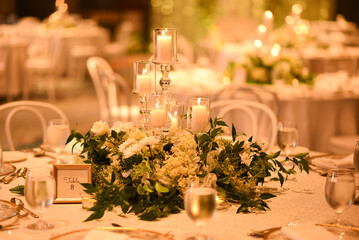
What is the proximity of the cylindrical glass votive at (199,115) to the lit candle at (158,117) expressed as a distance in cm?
9

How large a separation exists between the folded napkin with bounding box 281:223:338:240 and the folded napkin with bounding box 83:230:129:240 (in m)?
0.43

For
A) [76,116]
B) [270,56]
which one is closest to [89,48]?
[76,116]

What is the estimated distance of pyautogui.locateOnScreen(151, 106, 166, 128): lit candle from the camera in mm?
1821

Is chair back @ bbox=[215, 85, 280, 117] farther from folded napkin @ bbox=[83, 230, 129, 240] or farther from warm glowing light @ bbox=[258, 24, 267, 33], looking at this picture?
folded napkin @ bbox=[83, 230, 129, 240]

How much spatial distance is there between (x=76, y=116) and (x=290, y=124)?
5.45m

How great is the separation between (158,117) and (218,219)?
0.42 metres

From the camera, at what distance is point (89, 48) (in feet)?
33.8

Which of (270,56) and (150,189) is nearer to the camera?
(150,189)

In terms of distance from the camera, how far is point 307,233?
138cm

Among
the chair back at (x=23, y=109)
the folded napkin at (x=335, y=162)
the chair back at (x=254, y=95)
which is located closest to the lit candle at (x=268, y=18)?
the chair back at (x=254, y=95)

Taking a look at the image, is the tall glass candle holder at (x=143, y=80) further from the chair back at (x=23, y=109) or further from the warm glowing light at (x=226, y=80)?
the warm glowing light at (x=226, y=80)

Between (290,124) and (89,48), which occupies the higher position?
(89,48)

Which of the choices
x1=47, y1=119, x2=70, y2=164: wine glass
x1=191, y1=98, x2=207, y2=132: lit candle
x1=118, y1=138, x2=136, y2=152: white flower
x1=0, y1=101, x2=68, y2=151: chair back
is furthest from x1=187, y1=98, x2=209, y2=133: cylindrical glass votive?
x1=0, y1=101, x2=68, y2=151: chair back

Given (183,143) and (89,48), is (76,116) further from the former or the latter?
(183,143)
